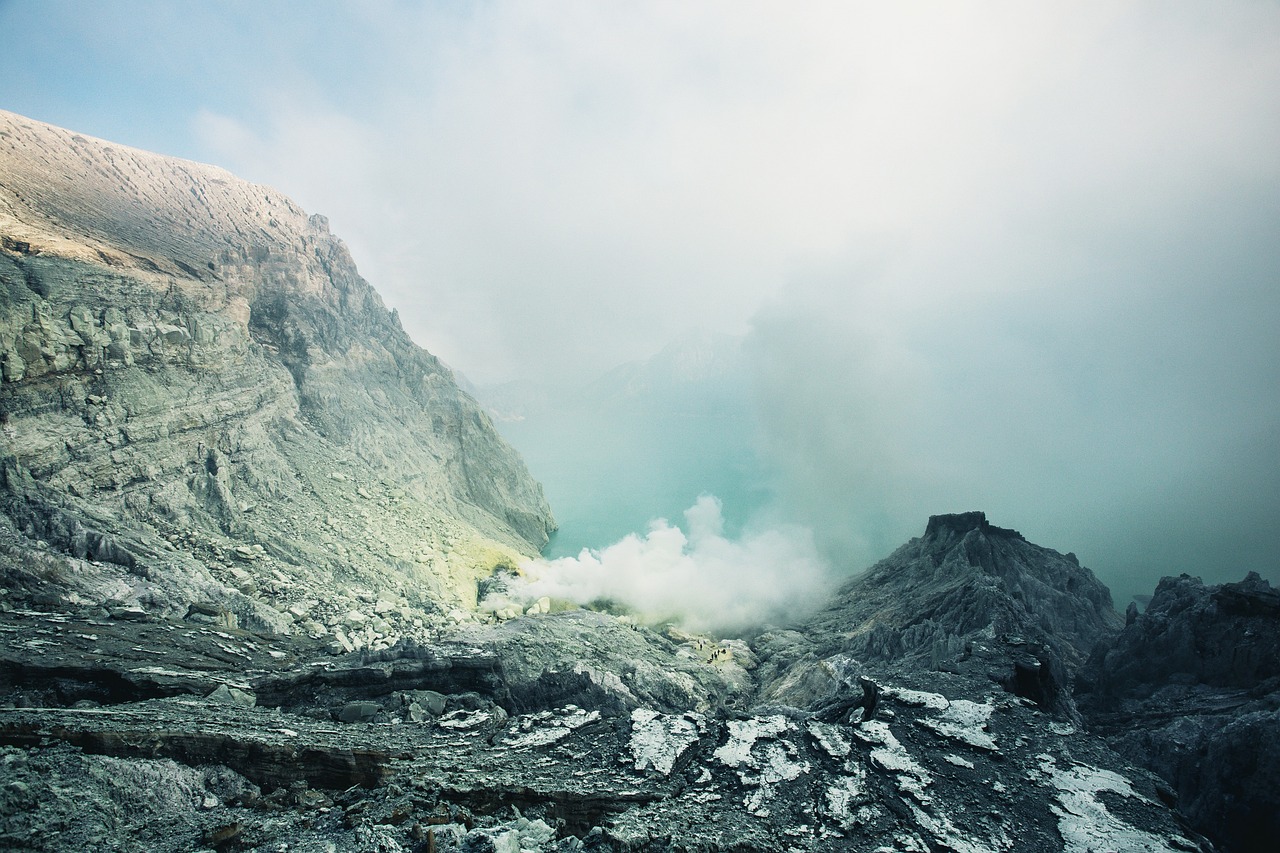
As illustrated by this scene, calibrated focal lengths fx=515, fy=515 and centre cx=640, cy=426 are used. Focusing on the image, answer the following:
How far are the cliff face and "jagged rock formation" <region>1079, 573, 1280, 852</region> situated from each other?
37497mm

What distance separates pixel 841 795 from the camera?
1368cm

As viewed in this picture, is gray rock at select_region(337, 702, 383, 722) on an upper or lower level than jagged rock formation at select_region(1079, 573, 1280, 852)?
lower

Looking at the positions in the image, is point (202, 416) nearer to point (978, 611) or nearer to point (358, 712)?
point (358, 712)

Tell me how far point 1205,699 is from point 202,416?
61784 mm

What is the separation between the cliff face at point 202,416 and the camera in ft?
86.6

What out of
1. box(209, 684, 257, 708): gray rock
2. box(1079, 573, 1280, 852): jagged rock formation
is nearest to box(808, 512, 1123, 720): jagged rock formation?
box(1079, 573, 1280, 852): jagged rock formation

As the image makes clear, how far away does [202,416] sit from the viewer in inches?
1443

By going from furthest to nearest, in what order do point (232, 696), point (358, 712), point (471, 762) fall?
1. point (358, 712)
2. point (232, 696)
3. point (471, 762)

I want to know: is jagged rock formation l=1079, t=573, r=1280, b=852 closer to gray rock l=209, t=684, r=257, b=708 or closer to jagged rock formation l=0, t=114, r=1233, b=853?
jagged rock formation l=0, t=114, r=1233, b=853

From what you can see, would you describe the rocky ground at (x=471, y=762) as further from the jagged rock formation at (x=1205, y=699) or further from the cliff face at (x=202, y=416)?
the cliff face at (x=202, y=416)

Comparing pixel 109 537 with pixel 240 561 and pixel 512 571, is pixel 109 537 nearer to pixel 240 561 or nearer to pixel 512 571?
pixel 240 561

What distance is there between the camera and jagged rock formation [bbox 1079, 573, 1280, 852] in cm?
1764

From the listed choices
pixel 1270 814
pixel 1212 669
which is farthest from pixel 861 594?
pixel 1270 814

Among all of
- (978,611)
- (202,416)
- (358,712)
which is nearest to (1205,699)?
(978,611)
